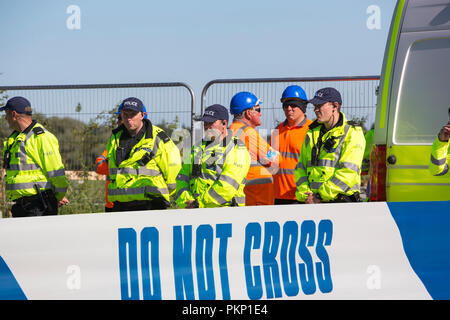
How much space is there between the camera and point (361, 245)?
4.38 metres

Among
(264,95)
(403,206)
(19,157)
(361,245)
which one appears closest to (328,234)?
(361,245)

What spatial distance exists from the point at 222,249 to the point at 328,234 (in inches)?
29.2

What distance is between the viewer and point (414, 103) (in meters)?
5.50

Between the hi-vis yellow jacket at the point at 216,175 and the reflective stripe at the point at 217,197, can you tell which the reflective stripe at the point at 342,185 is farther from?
the reflective stripe at the point at 217,197

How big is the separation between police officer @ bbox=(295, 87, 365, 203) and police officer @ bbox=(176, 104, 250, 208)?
69 centimetres

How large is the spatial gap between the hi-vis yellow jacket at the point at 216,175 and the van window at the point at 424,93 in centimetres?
140

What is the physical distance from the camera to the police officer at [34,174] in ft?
21.4

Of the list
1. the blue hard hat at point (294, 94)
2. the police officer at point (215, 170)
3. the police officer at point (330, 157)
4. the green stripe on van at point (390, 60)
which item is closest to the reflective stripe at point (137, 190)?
the police officer at point (215, 170)

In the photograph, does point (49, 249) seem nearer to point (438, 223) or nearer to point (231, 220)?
point (231, 220)

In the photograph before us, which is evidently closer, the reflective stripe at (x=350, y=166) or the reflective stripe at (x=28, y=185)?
the reflective stripe at (x=350, y=166)

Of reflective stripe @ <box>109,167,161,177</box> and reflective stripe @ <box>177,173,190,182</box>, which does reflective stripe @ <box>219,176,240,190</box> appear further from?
reflective stripe @ <box>109,167,161,177</box>

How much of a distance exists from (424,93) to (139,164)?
8.63ft

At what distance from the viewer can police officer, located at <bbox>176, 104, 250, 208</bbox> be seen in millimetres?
5270
